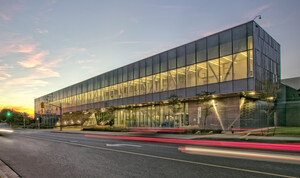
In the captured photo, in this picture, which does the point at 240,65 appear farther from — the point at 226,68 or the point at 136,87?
the point at 136,87

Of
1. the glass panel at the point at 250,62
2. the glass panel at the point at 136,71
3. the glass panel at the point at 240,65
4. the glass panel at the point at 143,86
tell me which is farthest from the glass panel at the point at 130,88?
the glass panel at the point at 250,62

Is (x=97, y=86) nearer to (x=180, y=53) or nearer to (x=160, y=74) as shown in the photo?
(x=160, y=74)

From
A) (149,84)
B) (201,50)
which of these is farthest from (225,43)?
(149,84)

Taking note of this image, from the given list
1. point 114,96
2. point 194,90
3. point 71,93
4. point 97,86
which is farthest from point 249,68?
point 71,93

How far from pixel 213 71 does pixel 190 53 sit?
512 cm

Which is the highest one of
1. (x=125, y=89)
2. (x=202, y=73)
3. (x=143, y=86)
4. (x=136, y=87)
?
(x=202, y=73)

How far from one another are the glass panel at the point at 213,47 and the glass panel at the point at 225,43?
74 centimetres

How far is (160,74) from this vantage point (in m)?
38.8

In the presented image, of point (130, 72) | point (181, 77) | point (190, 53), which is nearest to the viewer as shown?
point (190, 53)

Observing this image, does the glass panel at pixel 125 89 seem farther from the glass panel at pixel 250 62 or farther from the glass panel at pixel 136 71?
the glass panel at pixel 250 62

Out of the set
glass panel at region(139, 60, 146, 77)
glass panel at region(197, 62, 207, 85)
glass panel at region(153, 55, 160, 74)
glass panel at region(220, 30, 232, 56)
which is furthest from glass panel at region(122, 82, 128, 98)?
glass panel at region(220, 30, 232, 56)

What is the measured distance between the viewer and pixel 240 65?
1100 inches

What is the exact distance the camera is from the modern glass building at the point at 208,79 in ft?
91.0

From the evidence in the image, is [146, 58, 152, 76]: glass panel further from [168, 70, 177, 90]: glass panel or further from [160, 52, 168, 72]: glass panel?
[168, 70, 177, 90]: glass panel
